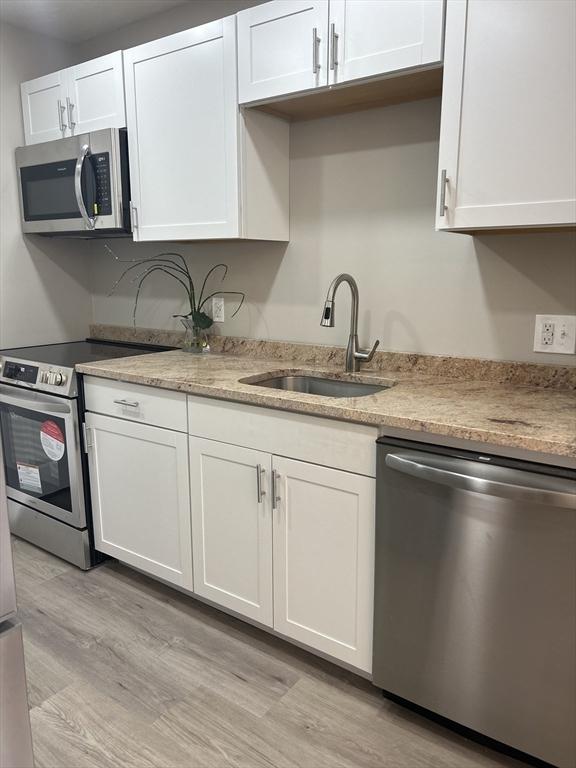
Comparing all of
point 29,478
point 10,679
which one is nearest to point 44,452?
point 29,478

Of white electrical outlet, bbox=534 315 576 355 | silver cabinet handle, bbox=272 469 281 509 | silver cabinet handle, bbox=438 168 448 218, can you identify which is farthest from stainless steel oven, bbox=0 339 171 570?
white electrical outlet, bbox=534 315 576 355

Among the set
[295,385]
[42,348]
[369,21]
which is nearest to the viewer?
[369,21]

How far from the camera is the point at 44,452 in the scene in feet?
8.26

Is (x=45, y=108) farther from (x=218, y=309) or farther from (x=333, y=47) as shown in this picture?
(x=333, y=47)

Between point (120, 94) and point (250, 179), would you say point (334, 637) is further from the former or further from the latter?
point (120, 94)

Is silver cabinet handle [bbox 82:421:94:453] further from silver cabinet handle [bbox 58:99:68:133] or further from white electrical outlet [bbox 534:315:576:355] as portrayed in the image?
white electrical outlet [bbox 534:315:576:355]

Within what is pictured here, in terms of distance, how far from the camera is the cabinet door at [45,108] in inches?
105

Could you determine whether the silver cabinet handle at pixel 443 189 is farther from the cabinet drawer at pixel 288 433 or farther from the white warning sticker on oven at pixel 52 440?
the white warning sticker on oven at pixel 52 440

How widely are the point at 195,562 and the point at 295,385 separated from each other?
2.52 ft

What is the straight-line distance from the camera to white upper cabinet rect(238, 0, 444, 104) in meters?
1.62

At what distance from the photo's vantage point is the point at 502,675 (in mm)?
1418

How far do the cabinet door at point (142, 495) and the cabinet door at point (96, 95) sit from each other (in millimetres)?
1312

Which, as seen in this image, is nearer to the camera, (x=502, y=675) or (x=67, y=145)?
(x=502, y=675)

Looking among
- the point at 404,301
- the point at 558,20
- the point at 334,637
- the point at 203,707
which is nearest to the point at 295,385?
the point at 404,301
